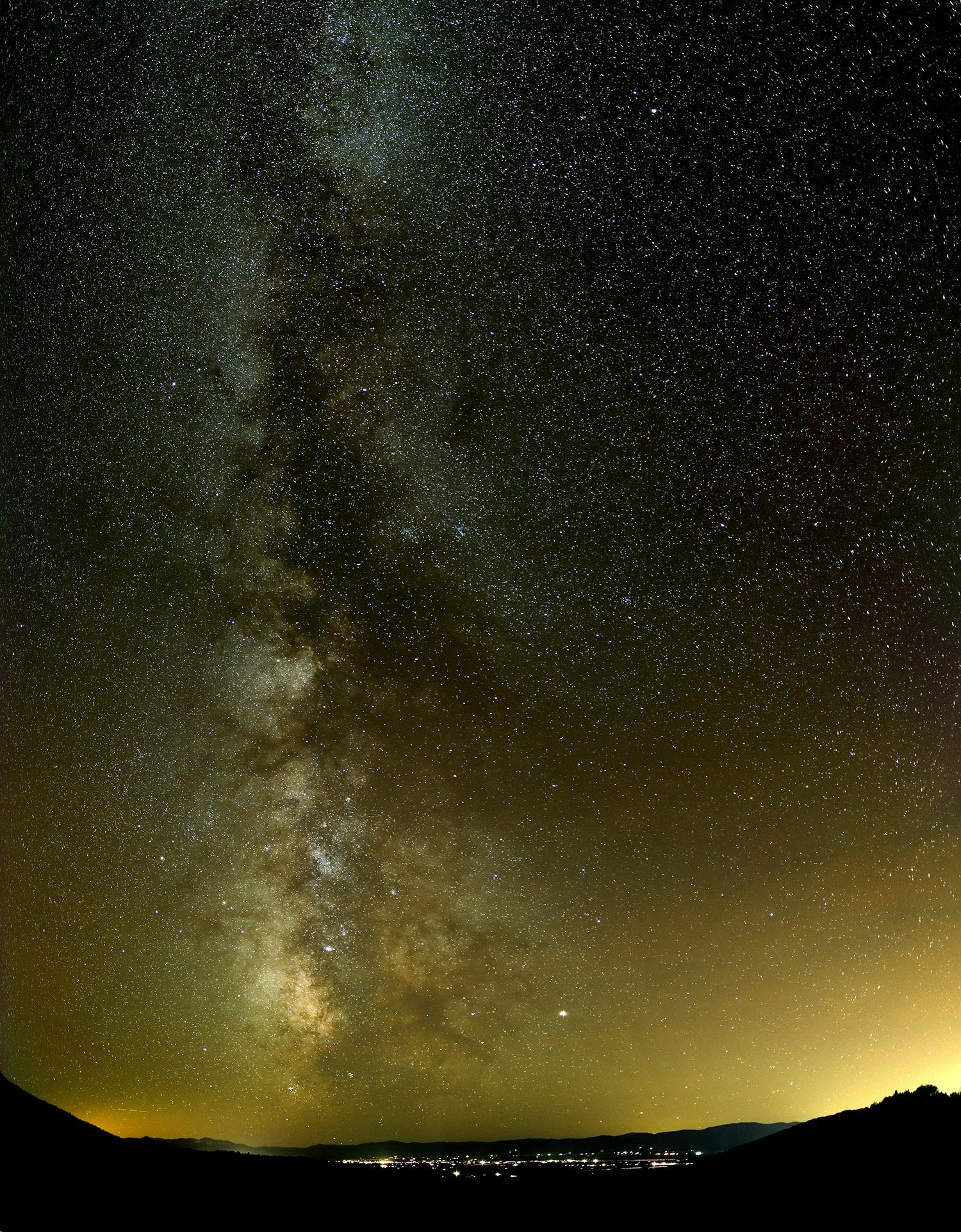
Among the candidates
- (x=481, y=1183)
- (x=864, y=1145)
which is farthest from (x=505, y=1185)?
(x=864, y=1145)

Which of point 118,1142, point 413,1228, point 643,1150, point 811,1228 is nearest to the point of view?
point 811,1228

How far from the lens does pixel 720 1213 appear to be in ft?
28.0

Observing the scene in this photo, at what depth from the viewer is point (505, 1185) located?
1430cm

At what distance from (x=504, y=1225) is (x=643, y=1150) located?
8002cm

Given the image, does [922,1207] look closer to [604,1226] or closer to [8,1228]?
[604,1226]

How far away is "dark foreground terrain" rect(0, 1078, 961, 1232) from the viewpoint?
27.4 feet

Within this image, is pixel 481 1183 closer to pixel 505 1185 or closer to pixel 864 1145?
pixel 505 1185

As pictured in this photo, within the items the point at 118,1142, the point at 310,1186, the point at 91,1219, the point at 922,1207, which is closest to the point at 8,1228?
the point at 91,1219

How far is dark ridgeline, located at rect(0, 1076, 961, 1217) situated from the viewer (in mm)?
8609

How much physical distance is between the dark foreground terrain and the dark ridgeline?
3 cm

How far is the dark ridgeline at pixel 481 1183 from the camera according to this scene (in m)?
8.61

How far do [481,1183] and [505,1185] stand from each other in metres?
1.48

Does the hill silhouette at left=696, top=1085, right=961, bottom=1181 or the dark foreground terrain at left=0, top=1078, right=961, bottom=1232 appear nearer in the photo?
the dark foreground terrain at left=0, top=1078, right=961, bottom=1232

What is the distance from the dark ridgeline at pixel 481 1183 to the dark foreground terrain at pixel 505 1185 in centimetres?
3
